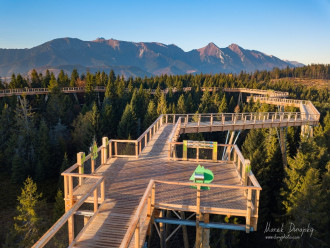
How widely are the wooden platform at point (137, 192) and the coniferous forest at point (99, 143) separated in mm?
12960

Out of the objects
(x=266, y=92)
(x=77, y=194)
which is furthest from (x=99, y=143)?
(x=266, y=92)

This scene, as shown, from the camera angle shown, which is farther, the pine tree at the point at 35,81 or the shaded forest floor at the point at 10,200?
the pine tree at the point at 35,81

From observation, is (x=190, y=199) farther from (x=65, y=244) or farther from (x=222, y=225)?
(x=65, y=244)

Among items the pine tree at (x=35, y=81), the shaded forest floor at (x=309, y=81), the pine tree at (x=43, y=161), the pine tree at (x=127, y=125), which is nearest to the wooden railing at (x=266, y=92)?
the pine tree at (x=127, y=125)

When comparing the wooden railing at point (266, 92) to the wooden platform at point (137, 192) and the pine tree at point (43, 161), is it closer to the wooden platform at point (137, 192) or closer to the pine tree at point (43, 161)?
the pine tree at point (43, 161)

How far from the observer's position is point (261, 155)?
30.2 meters

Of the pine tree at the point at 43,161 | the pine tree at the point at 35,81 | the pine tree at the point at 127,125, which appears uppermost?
the pine tree at the point at 35,81

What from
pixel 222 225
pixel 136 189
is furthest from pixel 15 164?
pixel 222 225

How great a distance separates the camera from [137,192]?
9773mm

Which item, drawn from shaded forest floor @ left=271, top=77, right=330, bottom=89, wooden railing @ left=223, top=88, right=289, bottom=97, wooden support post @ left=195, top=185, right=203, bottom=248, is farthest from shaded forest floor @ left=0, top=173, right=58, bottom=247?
shaded forest floor @ left=271, top=77, right=330, bottom=89

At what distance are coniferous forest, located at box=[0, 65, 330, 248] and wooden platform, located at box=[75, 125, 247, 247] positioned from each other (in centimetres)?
1296

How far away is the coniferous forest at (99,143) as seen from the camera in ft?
76.1

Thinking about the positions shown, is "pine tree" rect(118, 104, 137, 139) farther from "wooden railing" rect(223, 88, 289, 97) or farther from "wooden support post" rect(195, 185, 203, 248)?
"wooden support post" rect(195, 185, 203, 248)

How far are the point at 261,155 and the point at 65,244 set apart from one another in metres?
21.0
